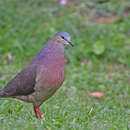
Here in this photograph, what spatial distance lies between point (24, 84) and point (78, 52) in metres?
4.89

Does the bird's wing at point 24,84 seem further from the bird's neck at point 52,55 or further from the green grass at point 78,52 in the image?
the green grass at point 78,52

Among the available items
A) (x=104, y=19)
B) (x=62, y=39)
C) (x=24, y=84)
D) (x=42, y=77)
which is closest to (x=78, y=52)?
(x=104, y=19)

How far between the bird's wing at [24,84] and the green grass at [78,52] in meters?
0.27

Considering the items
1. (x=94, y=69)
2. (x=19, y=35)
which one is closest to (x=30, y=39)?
(x=19, y=35)

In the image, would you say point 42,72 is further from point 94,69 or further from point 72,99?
point 94,69

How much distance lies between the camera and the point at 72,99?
800 centimetres

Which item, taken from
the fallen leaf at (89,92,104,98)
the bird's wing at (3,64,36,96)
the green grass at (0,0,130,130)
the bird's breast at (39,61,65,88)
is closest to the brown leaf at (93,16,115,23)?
the green grass at (0,0,130,130)

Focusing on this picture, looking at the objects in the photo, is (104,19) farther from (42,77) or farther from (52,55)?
(42,77)

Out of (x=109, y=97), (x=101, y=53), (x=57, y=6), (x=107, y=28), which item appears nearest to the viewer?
(x=109, y=97)

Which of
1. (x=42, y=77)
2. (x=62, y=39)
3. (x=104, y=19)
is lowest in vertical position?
(x=42, y=77)

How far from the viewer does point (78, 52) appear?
426 inches

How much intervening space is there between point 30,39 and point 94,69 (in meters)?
1.99

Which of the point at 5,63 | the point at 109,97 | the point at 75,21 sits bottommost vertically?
the point at 109,97

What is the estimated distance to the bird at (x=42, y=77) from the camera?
228 inches
